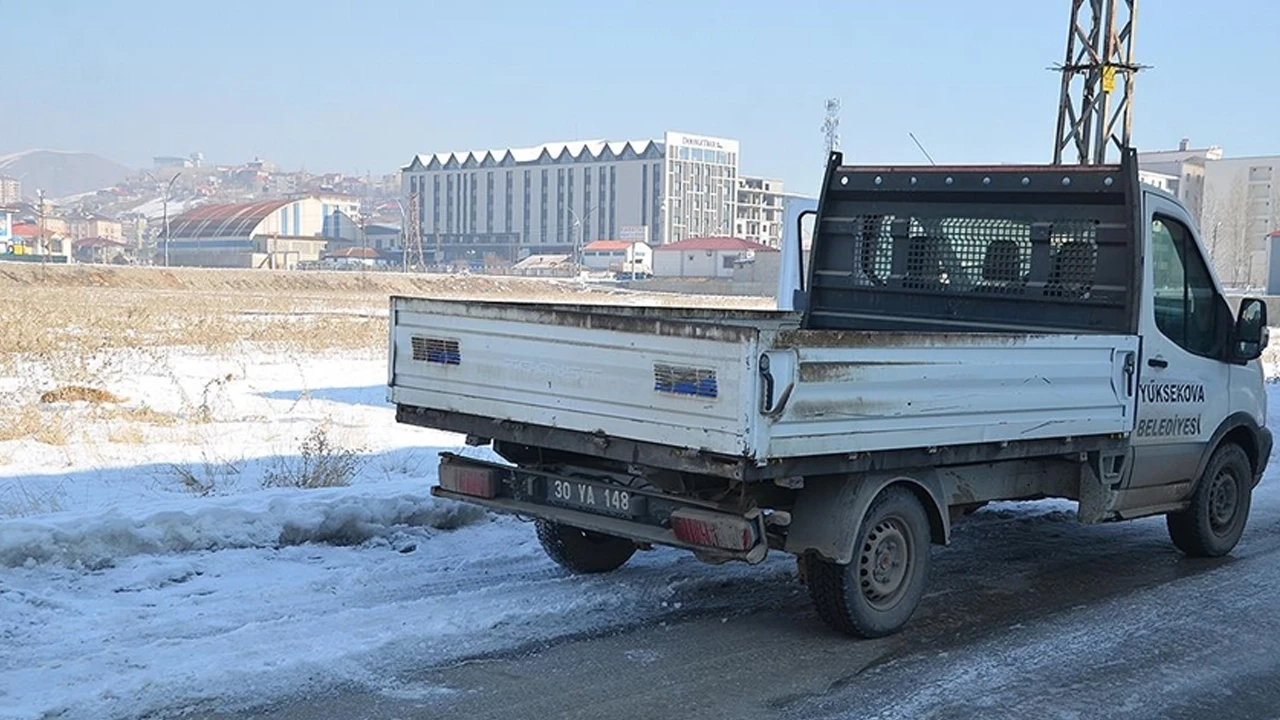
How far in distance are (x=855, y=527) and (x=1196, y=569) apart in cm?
359

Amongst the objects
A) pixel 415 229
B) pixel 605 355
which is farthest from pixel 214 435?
pixel 415 229

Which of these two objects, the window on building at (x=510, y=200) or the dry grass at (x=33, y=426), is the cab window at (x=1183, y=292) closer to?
the dry grass at (x=33, y=426)

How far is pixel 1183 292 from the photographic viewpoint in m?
8.44

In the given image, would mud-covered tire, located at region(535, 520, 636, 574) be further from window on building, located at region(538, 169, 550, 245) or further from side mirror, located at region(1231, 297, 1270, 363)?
window on building, located at region(538, 169, 550, 245)

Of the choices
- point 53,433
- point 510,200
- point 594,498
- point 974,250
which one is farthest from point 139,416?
point 510,200

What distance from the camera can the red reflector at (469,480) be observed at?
277 inches

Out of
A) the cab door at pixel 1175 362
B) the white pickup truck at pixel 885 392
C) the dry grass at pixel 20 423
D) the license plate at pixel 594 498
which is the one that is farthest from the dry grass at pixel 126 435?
the cab door at pixel 1175 362

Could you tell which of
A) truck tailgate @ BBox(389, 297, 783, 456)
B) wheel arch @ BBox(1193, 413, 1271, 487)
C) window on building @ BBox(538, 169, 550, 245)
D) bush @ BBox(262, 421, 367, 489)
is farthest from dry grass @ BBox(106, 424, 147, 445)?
window on building @ BBox(538, 169, 550, 245)

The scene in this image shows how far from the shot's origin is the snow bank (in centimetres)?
722

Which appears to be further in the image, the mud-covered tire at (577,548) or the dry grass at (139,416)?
the dry grass at (139,416)

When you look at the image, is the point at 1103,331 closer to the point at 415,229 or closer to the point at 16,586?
the point at 16,586

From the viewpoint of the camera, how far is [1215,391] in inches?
345

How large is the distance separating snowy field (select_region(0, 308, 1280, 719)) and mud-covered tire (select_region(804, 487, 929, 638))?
0.78m

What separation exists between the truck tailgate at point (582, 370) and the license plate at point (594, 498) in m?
0.49
